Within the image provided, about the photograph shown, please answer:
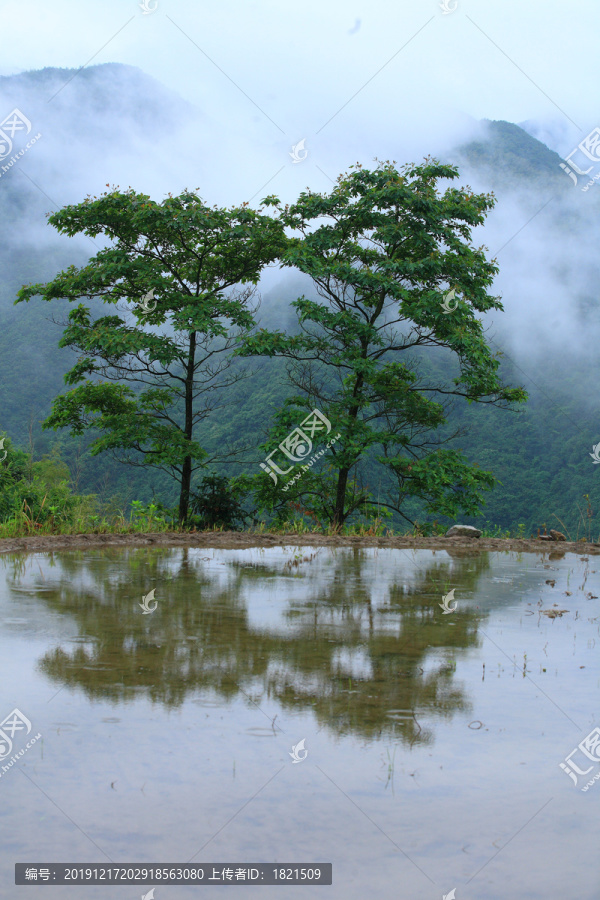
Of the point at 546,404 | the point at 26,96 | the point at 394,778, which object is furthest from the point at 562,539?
the point at 26,96

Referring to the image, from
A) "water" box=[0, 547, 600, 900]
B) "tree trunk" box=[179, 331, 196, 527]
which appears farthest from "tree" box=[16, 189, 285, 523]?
"water" box=[0, 547, 600, 900]

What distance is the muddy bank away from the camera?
9.20 meters

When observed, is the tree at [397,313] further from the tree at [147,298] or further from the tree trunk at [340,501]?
the tree at [147,298]

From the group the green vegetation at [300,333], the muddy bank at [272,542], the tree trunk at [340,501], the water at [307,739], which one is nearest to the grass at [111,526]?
the muddy bank at [272,542]

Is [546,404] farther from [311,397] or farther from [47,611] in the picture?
[47,611]

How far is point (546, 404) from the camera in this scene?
7756 centimetres

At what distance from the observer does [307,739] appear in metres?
3.24

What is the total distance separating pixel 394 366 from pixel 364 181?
385cm

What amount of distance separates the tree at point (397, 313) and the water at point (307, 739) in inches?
340

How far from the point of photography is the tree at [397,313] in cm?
1445

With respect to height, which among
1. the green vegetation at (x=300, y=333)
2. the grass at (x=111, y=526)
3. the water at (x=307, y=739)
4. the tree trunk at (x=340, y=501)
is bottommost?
the water at (x=307, y=739)

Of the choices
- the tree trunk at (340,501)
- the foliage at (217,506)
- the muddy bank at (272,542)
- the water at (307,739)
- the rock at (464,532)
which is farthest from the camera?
the tree trunk at (340,501)

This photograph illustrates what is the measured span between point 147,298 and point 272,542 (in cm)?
692

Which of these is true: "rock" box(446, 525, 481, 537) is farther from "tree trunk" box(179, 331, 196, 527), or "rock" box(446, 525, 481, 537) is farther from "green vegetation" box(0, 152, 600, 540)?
"tree trunk" box(179, 331, 196, 527)
